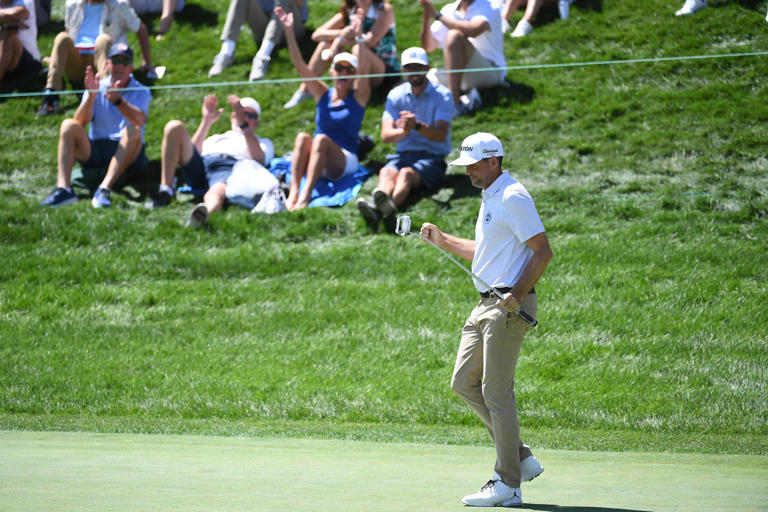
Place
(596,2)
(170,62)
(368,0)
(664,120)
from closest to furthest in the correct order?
(664,120) < (368,0) < (596,2) < (170,62)

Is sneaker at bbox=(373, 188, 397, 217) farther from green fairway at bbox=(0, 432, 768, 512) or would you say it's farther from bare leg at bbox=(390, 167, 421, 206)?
green fairway at bbox=(0, 432, 768, 512)

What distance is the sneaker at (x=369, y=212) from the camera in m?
11.6

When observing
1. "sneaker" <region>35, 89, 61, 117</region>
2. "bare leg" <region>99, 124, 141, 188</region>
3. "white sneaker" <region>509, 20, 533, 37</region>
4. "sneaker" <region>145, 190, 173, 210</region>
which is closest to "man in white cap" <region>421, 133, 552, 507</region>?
"sneaker" <region>145, 190, 173, 210</region>

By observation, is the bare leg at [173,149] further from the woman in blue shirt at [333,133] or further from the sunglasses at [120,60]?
the woman in blue shirt at [333,133]

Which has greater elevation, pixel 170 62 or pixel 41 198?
pixel 170 62

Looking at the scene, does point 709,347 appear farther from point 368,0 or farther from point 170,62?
point 170,62

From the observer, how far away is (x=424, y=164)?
12.0 metres

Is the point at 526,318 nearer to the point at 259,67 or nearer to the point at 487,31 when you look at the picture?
the point at 487,31

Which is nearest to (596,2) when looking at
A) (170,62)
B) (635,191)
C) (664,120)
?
(664,120)

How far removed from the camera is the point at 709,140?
1223 centimetres

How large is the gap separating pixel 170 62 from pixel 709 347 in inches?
427

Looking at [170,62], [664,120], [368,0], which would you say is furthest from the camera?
[170,62]

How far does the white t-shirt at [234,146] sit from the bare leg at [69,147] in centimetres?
163

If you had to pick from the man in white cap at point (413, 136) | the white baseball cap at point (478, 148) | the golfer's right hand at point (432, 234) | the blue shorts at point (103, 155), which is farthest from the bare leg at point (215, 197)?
the white baseball cap at point (478, 148)
